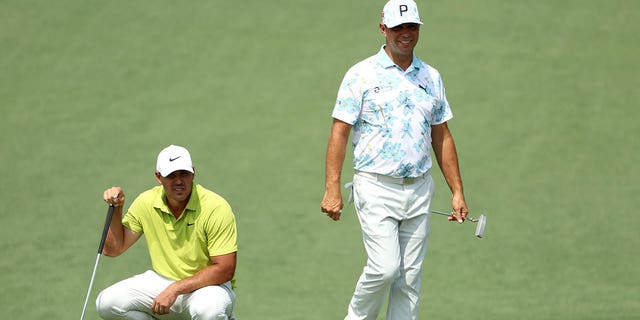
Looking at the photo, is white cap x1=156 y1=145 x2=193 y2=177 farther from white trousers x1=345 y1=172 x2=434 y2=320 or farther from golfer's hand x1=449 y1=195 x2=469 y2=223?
golfer's hand x1=449 y1=195 x2=469 y2=223

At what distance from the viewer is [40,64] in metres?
9.29

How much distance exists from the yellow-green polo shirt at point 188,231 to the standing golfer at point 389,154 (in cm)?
57

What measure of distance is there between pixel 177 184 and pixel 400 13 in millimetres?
1421

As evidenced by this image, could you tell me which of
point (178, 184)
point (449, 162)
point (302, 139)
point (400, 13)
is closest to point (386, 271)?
point (449, 162)

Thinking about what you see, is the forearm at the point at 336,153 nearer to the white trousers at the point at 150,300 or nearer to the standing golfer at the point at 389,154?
the standing golfer at the point at 389,154

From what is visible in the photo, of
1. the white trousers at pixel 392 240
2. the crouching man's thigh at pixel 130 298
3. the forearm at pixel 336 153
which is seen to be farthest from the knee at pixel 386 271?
the crouching man's thigh at pixel 130 298

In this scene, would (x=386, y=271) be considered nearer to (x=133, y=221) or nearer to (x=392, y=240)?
(x=392, y=240)

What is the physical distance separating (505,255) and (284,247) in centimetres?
160

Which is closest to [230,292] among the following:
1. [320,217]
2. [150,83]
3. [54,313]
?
[54,313]

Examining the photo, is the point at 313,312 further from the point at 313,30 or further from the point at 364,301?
the point at 313,30

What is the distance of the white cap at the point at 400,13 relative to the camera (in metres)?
4.90

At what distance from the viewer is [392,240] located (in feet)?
16.3

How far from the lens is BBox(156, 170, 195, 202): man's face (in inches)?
201

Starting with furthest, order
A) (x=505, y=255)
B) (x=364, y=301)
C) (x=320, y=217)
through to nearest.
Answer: (x=320, y=217)
(x=505, y=255)
(x=364, y=301)
